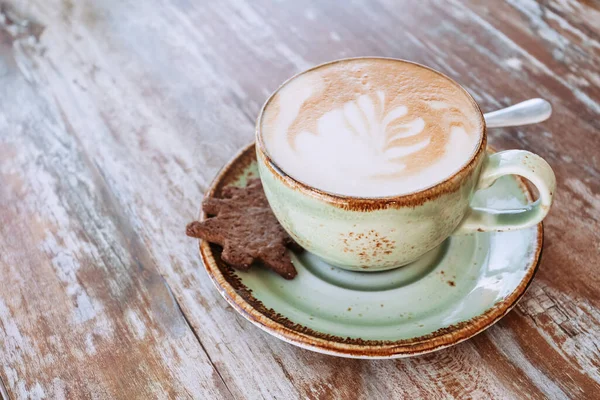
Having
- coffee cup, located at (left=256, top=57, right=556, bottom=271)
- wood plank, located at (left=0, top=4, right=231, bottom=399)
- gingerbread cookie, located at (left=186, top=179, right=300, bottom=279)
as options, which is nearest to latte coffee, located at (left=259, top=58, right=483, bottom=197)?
coffee cup, located at (left=256, top=57, right=556, bottom=271)

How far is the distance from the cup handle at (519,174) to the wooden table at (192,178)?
0.10 metres

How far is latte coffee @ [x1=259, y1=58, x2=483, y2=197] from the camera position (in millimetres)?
627

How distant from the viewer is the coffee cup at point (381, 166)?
61 centimetres

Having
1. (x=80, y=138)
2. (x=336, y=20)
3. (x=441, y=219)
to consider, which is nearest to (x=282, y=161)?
(x=441, y=219)

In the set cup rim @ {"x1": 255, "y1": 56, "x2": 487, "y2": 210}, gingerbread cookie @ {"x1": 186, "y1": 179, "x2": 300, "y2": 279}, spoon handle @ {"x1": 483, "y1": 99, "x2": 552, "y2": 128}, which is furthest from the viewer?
spoon handle @ {"x1": 483, "y1": 99, "x2": 552, "y2": 128}

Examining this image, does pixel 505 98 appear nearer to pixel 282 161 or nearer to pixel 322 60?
pixel 322 60

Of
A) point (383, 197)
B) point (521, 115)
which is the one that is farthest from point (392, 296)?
point (521, 115)

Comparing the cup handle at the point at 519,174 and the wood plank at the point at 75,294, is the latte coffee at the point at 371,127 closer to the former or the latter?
the cup handle at the point at 519,174

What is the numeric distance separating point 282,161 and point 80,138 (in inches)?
18.3

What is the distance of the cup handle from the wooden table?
10 cm

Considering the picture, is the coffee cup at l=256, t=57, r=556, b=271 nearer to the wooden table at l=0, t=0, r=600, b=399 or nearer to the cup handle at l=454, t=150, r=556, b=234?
the cup handle at l=454, t=150, r=556, b=234

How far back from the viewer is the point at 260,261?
73cm

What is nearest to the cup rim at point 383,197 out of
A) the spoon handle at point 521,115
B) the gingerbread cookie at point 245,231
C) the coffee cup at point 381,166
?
the coffee cup at point 381,166

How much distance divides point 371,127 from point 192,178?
33cm
